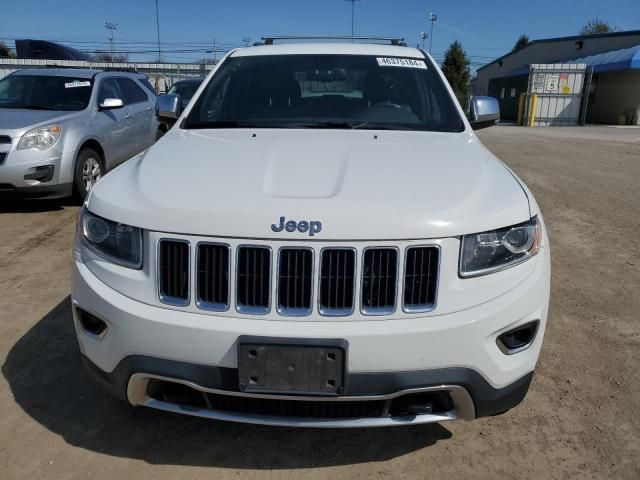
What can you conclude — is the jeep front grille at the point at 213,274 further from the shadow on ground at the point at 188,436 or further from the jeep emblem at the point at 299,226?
the shadow on ground at the point at 188,436

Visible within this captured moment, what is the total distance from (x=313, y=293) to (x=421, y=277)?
1.28ft

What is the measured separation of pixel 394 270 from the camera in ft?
6.29

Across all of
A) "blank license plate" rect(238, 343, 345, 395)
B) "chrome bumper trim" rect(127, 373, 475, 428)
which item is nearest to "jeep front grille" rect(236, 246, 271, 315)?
"blank license plate" rect(238, 343, 345, 395)

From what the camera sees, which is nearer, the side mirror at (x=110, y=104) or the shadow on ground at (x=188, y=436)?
the shadow on ground at (x=188, y=436)

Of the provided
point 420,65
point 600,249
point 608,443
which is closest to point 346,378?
→ point 608,443

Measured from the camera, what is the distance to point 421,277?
193 cm

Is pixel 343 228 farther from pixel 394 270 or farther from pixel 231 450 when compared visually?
pixel 231 450

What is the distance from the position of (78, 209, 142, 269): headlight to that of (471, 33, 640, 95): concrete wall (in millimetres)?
31413

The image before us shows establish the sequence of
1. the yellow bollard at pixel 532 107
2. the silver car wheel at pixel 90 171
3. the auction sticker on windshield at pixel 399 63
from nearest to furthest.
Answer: the auction sticker on windshield at pixel 399 63 → the silver car wheel at pixel 90 171 → the yellow bollard at pixel 532 107

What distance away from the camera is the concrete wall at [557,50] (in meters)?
28.4

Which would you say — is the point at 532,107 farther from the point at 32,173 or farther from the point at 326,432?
the point at 326,432

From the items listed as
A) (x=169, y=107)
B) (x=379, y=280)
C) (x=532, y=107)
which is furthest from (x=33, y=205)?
(x=532, y=107)

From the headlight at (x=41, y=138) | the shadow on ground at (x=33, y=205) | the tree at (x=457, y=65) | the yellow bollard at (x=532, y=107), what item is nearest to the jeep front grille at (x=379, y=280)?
the headlight at (x=41, y=138)

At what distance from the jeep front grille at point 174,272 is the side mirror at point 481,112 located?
2458 mm
